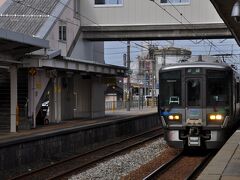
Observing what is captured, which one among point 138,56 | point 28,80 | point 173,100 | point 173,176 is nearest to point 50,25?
point 28,80

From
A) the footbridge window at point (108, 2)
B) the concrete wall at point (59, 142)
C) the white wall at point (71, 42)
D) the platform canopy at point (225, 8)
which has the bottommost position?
the concrete wall at point (59, 142)

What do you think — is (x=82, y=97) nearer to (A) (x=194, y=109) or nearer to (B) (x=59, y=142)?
(B) (x=59, y=142)

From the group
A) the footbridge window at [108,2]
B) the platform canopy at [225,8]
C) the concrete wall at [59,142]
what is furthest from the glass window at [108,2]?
the platform canopy at [225,8]

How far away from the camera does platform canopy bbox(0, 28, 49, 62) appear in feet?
67.5

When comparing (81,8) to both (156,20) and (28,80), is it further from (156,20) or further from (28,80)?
(28,80)

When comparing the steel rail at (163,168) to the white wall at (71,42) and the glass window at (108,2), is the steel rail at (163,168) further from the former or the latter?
the glass window at (108,2)

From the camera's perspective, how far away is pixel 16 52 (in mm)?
24016

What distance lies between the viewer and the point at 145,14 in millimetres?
36594

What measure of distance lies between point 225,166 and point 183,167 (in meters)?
3.54

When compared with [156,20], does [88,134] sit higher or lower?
lower

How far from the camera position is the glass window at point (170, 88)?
648 inches

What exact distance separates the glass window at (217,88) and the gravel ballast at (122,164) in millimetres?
2808

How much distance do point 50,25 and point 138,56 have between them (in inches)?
2708

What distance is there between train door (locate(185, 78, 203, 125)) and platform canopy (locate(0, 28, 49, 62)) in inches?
309
